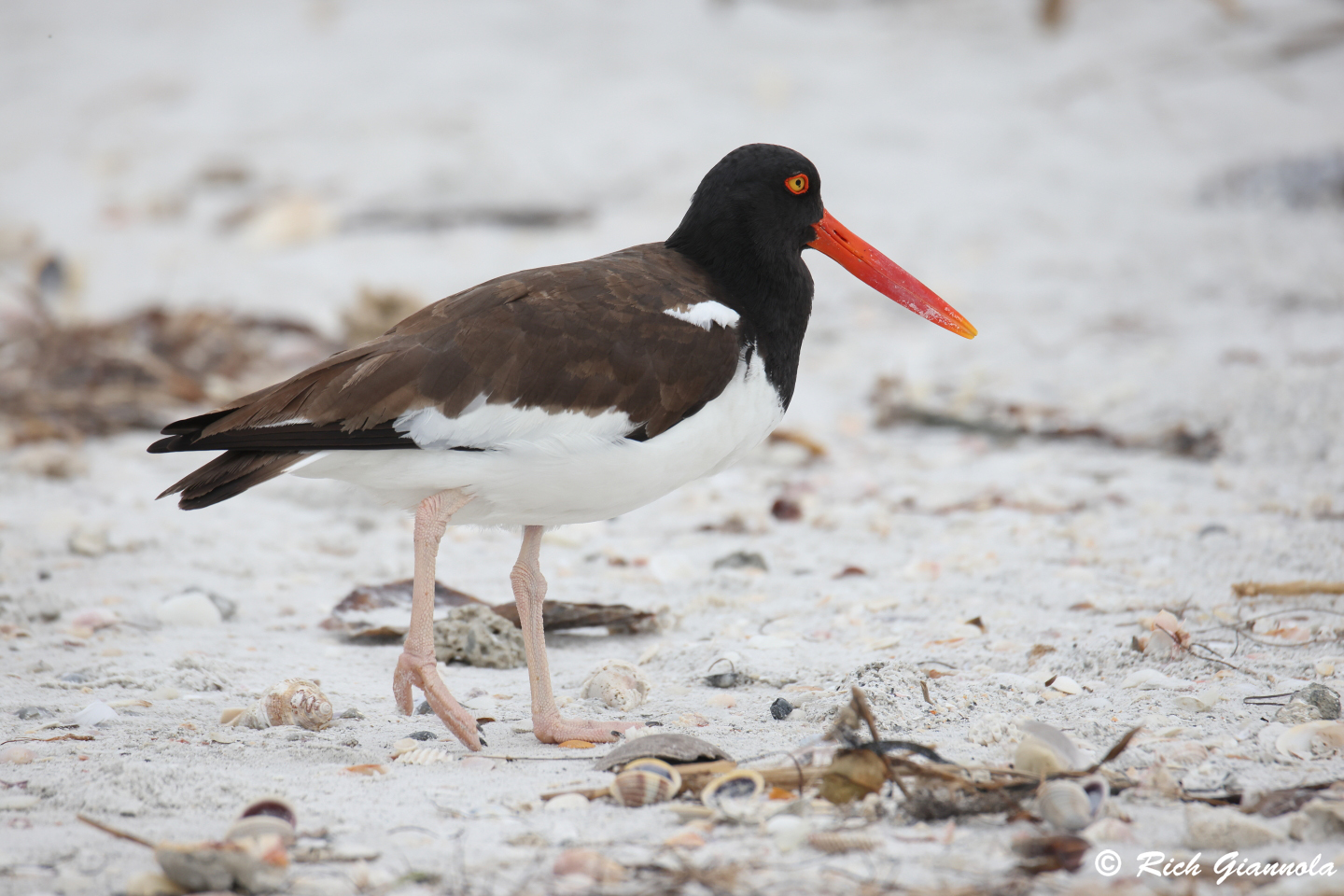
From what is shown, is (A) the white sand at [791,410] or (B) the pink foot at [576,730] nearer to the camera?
(A) the white sand at [791,410]

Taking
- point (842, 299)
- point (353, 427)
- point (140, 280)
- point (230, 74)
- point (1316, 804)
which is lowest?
point (1316, 804)

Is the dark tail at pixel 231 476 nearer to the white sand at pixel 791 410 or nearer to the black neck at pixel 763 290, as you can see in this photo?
the white sand at pixel 791 410

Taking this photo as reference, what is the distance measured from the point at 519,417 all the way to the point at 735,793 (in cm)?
119

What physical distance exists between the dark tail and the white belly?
6 centimetres

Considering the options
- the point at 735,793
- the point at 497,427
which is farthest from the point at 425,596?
the point at 735,793

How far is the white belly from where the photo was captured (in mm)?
3223

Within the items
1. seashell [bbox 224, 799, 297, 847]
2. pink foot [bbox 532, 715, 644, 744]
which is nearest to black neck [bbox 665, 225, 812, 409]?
pink foot [bbox 532, 715, 644, 744]

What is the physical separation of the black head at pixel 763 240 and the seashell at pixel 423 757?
1441 millimetres

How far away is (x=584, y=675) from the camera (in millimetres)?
3910

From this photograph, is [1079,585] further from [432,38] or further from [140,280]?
[432,38]

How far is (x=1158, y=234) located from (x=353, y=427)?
798 cm

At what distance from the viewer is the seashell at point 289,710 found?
3.31m

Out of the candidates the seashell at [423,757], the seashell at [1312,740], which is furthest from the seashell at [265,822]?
the seashell at [1312,740]

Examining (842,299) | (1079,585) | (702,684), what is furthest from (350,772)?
(842,299)
